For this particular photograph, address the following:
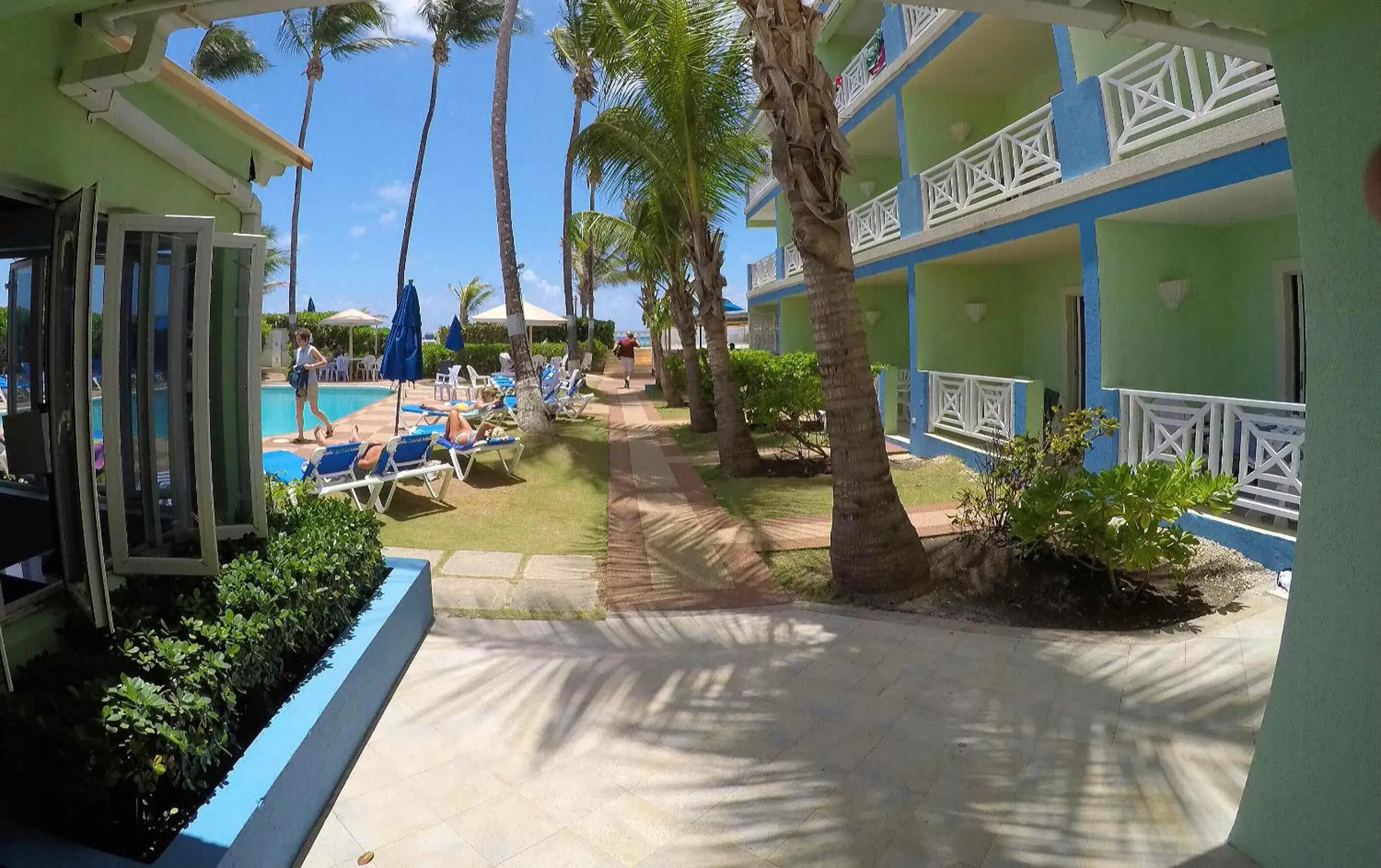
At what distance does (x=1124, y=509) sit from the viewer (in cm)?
514

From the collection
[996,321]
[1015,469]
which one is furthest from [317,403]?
[1015,469]

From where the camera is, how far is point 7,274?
3748mm

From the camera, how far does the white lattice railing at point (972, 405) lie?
Answer: 9867mm

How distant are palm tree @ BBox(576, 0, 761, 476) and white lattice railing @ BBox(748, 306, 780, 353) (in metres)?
10.9

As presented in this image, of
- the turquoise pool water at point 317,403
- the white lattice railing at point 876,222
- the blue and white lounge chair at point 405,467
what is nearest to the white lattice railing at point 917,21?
the white lattice railing at point 876,222

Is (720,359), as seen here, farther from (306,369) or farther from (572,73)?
(572,73)

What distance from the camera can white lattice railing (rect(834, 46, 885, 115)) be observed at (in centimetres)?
1455

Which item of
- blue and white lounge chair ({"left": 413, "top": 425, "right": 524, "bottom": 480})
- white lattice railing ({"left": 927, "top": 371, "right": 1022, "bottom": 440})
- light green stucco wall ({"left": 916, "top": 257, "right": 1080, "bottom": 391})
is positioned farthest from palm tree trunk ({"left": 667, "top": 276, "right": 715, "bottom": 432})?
blue and white lounge chair ({"left": 413, "top": 425, "right": 524, "bottom": 480})

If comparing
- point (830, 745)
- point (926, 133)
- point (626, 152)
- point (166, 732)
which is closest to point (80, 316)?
point (166, 732)

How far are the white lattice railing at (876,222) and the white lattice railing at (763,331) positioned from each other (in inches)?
313

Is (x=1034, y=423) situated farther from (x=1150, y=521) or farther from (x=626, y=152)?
(x=626, y=152)

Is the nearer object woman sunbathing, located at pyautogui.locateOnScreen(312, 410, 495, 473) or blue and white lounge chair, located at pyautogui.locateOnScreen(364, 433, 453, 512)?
blue and white lounge chair, located at pyautogui.locateOnScreen(364, 433, 453, 512)

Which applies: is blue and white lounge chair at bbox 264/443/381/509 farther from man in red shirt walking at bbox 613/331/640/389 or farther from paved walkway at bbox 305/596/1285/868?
man in red shirt walking at bbox 613/331/640/389

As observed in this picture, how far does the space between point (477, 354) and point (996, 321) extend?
935 inches
